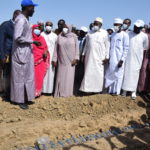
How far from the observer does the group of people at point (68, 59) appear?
19.3ft

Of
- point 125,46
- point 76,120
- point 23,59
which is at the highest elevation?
point 125,46

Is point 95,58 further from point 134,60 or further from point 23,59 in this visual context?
point 23,59

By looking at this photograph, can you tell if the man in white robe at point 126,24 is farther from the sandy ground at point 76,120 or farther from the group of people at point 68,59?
the sandy ground at point 76,120

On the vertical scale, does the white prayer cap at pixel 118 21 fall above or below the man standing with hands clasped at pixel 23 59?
above

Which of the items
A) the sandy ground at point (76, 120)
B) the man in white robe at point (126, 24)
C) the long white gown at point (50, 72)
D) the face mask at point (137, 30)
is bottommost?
the sandy ground at point (76, 120)

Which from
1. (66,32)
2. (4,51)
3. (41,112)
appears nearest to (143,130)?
(41,112)

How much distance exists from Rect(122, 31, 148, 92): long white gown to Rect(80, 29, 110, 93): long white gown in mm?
685

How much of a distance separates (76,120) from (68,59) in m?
1.52

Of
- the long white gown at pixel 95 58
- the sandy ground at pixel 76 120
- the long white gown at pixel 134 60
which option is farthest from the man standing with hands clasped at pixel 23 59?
the long white gown at pixel 134 60

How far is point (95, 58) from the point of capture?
7.09 meters

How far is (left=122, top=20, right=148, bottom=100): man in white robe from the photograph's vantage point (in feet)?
24.1

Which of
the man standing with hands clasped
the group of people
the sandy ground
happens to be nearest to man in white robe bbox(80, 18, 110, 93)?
the group of people

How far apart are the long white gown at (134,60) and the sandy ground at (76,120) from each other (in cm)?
44

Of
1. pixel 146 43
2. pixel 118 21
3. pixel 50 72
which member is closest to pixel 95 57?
pixel 118 21
